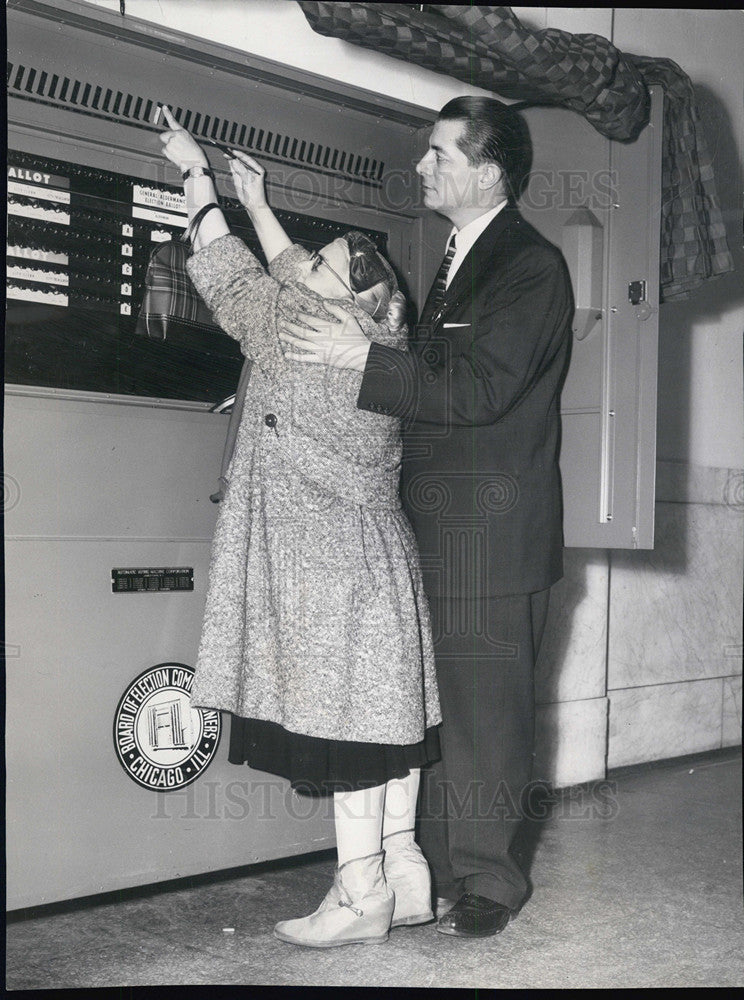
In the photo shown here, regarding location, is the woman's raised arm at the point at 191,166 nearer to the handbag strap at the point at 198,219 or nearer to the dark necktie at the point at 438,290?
the handbag strap at the point at 198,219

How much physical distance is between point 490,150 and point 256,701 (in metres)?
1.31

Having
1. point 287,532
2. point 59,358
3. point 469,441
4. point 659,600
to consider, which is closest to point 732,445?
point 659,600

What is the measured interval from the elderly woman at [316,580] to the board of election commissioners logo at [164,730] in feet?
0.70

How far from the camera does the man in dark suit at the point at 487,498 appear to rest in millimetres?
2221

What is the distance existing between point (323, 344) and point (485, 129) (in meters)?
0.65

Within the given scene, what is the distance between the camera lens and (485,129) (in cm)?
225

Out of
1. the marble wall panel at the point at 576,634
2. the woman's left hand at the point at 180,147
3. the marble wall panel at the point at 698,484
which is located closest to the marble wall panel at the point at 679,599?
the marble wall panel at the point at 698,484

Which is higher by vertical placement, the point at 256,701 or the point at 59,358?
the point at 59,358

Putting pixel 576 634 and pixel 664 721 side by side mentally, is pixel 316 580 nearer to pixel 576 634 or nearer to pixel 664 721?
pixel 576 634

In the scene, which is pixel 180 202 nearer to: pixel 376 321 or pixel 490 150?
pixel 376 321

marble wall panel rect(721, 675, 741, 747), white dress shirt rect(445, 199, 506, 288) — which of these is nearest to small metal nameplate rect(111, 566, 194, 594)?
white dress shirt rect(445, 199, 506, 288)

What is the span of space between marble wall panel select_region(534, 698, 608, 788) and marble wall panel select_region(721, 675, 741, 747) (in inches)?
35.5

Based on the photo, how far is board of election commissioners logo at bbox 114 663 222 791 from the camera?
220cm

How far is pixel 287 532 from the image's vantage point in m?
2.08
